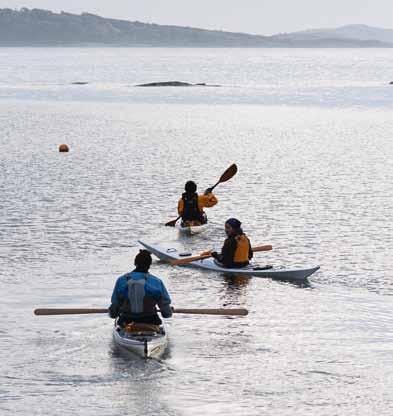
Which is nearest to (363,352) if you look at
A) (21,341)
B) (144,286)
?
(144,286)

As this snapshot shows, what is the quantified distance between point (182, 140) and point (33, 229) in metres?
31.6

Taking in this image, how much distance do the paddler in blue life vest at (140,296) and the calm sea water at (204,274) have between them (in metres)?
0.79

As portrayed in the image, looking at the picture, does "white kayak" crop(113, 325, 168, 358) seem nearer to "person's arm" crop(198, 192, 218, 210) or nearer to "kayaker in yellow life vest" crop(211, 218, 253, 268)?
"kayaker in yellow life vest" crop(211, 218, 253, 268)

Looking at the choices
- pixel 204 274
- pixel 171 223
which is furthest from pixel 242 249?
pixel 171 223

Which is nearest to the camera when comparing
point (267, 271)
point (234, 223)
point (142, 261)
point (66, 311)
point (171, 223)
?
point (142, 261)

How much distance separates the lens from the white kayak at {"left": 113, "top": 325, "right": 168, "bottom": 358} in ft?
61.1

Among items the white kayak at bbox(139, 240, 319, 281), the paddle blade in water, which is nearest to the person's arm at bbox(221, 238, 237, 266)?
the white kayak at bbox(139, 240, 319, 281)

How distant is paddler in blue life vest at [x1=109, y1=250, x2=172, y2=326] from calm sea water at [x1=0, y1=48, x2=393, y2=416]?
2.59 ft

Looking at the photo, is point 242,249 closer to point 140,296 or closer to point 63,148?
point 140,296

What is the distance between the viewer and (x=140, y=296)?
18.6m

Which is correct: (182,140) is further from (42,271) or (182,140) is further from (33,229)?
(42,271)

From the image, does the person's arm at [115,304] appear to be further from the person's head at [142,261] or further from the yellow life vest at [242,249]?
the yellow life vest at [242,249]

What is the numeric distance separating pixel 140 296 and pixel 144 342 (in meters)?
0.77

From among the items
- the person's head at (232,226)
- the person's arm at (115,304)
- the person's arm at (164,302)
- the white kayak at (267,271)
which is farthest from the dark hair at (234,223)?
the person's arm at (115,304)
